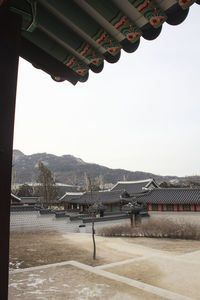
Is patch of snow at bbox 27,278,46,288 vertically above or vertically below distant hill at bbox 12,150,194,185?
below

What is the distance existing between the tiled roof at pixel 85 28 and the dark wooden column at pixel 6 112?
259 mm

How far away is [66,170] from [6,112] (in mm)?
148881

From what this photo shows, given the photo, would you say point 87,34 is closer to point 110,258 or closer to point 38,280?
point 38,280

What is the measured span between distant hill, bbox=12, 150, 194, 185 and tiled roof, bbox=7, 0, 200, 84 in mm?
120476

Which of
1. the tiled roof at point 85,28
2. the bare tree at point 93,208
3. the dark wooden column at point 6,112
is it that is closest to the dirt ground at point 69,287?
the bare tree at point 93,208

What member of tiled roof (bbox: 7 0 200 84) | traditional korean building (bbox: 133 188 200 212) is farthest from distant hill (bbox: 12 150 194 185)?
tiled roof (bbox: 7 0 200 84)

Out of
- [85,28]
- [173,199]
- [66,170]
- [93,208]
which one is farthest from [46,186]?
[66,170]

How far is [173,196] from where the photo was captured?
2773 centimetres

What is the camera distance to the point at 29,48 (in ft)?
11.1

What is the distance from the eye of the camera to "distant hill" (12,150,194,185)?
13188 centimetres

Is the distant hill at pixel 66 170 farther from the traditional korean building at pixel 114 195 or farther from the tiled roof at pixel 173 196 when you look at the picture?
the tiled roof at pixel 173 196

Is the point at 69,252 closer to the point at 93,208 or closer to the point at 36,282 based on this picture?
the point at 36,282

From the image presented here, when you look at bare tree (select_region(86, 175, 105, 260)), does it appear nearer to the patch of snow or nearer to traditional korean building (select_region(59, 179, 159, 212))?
traditional korean building (select_region(59, 179, 159, 212))

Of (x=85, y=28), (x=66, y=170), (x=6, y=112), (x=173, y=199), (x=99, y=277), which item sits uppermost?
(x=66, y=170)
